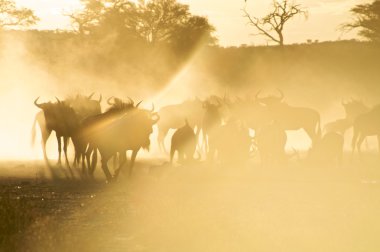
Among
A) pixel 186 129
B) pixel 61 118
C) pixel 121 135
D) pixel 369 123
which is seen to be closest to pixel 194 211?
pixel 121 135

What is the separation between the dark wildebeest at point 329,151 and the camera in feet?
58.5

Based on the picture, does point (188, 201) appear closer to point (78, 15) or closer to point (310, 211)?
point (310, 211)

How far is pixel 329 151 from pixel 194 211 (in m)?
8.65

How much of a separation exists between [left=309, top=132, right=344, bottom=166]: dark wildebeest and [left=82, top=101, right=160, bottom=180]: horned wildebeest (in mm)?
5464

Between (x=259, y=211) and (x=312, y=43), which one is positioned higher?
(x=312, y=43)

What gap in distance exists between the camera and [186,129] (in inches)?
647

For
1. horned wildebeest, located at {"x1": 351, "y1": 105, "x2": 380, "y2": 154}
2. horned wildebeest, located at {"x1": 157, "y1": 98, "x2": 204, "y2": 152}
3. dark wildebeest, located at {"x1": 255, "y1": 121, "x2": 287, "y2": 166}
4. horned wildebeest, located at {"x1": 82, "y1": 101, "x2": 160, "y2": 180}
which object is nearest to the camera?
horned wildebeest, located at {"x1": 82, "y1": 101, "x2": 160, "y2": 180}

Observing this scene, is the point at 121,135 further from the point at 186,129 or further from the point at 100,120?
the point at 186,129

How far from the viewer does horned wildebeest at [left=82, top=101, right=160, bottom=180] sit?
47.9 ft

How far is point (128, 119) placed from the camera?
14977mm

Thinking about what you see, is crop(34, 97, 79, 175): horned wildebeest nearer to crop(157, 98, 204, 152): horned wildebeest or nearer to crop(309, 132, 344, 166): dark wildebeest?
crop(157, 98, 204, 152): horned wildebeest

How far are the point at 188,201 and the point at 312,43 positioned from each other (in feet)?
157

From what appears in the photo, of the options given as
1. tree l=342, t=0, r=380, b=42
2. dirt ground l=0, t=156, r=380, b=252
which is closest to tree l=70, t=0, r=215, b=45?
tree l=342, t=0, r=380, b=42

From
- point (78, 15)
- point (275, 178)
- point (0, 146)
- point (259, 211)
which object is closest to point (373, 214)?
point (259, 211)
